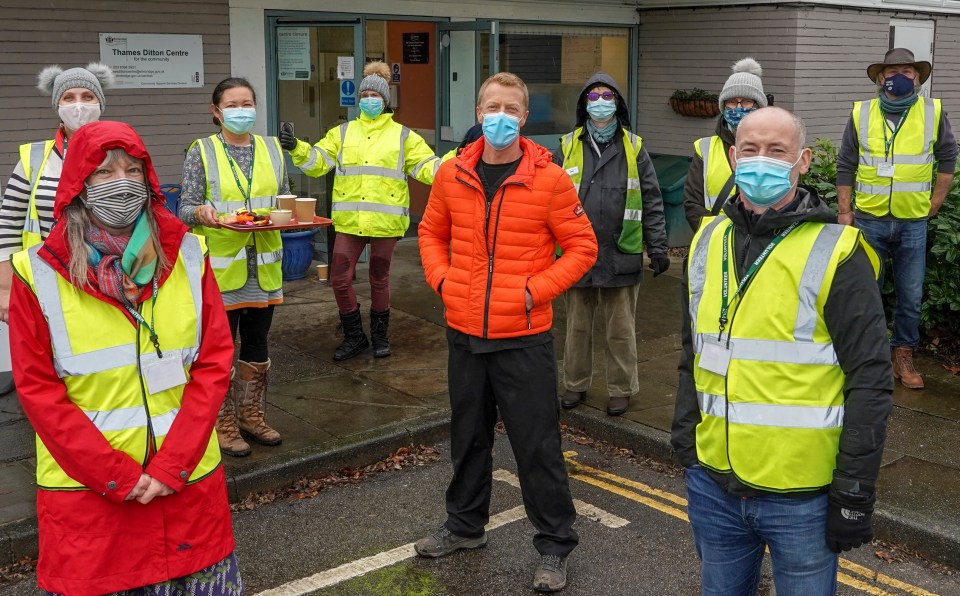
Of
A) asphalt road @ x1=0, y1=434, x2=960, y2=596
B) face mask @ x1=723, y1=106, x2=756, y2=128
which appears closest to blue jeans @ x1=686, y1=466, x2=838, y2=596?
asphalt road @ x1=0, y1=434, x2=960, y2=596

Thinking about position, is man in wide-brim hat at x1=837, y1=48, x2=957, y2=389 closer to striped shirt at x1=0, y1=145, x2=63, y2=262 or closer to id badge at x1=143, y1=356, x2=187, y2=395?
striped shirt at x1=0, y1=145, x2=63, y2=262

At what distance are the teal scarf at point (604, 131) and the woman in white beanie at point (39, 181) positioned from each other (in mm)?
2866

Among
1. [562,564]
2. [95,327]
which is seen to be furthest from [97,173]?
[562,564]

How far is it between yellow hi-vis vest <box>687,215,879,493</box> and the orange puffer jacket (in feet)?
5.26

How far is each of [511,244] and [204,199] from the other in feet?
Answer: 6.87

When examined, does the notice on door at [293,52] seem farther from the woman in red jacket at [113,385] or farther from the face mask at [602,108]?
the woman in red jacket at [113,385]

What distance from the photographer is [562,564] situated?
482 centimetres

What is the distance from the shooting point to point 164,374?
3.30 m

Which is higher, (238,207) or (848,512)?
(238,207)

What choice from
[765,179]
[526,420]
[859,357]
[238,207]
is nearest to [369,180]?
[238,207]

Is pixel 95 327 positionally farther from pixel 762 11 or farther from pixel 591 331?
pixel 762 11

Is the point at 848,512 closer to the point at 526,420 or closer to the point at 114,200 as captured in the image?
the point at 526,420

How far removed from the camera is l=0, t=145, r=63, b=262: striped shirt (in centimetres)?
536

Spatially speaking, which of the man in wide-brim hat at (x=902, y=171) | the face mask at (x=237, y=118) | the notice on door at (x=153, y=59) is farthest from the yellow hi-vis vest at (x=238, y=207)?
the man in wide-brim hat at (x=902, y=171)
